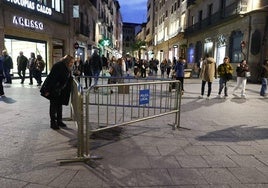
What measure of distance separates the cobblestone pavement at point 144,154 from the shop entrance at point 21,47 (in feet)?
37.9

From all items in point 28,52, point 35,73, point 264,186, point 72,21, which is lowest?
point 264,186

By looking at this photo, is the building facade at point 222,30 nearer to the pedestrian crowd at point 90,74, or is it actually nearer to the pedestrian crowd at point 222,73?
the pedestrian crowd at point 90,74

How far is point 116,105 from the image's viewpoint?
Answer: 7.11 m

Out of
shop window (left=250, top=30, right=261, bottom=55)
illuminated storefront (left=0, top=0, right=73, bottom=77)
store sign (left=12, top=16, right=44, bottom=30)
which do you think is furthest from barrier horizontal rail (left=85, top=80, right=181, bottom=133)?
shop window (left=250, top=30, right=261, bottom=55)

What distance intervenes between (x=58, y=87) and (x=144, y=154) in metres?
2.36

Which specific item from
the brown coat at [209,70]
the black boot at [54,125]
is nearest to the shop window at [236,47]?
the brown coat at [209,70]

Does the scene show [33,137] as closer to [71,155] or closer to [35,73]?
[71,155]

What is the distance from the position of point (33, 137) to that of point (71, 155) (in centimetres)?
129

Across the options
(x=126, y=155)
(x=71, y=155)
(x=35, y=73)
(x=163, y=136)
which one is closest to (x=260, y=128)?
(x=163, y=136)

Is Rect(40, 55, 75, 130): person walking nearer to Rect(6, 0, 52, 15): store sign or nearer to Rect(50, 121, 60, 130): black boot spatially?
Rect(50, 121, 60, 130): black boot

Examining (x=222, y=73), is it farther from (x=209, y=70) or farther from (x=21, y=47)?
(x=21, y=47)

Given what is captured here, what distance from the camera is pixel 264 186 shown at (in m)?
3.62

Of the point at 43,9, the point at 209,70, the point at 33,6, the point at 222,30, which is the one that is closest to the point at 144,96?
the point at 209,70

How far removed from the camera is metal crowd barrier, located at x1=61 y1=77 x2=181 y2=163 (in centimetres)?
433
